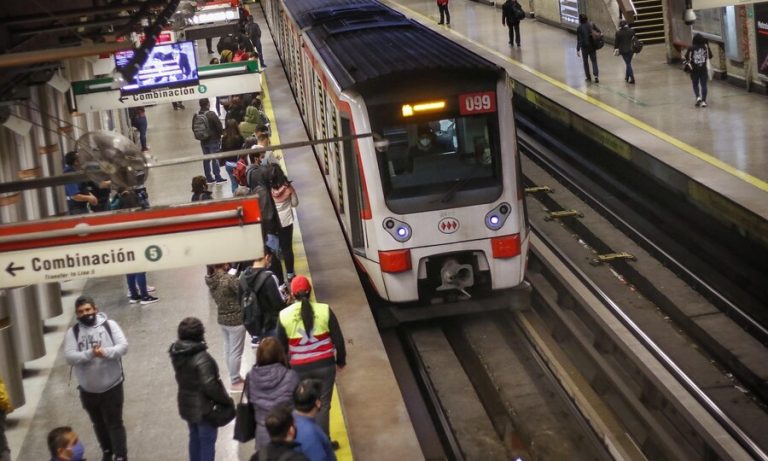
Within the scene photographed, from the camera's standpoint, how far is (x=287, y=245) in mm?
13094

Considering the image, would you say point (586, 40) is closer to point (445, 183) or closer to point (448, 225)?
point (445, 183)

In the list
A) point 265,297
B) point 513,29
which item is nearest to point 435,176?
point 265,297

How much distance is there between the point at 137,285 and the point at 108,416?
4557 millimetres

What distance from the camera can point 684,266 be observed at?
14.7m

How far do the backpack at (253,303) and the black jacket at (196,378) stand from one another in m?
1.40

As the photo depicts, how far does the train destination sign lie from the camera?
23.7 ft

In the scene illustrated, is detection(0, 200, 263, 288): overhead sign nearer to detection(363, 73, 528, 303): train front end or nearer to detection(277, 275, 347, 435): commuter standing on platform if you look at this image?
detection(277, 275, 347, 435): commuter standing on platform

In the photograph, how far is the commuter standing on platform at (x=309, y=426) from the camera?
7.11 metres

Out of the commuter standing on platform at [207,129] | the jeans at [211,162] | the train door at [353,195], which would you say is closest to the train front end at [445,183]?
the train door at [353,195]

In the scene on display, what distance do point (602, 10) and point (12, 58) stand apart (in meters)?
25.1

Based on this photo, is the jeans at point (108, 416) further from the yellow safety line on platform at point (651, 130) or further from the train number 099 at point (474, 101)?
the yellow safety line on platform at point (651, 130)

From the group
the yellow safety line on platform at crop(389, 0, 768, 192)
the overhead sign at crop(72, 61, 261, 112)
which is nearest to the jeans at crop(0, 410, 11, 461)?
the overhead sign at crop(72, 61, 261, 112)

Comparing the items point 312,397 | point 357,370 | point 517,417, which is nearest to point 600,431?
point 517,417

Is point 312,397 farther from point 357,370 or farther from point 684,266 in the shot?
point 684,266
